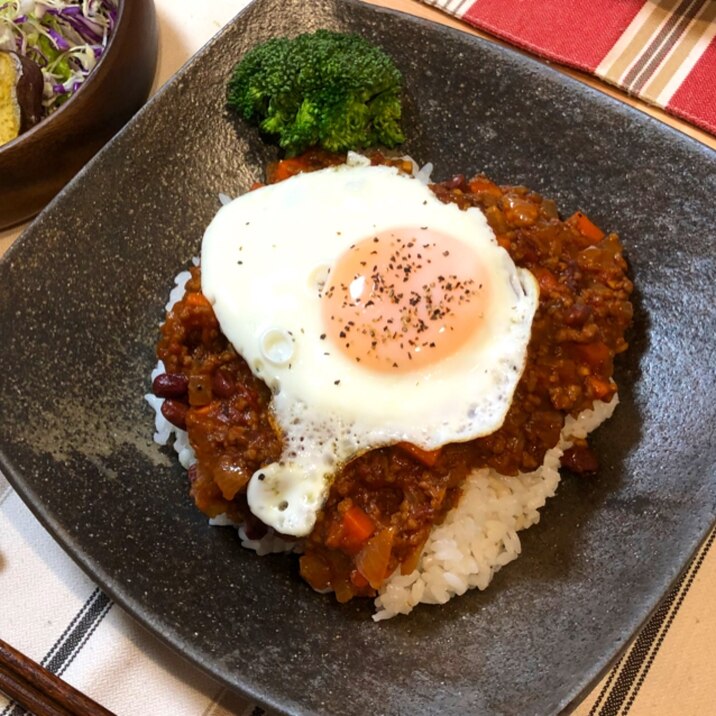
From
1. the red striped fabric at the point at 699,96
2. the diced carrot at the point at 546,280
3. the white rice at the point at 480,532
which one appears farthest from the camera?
the red striped fabric at the point at 699,96

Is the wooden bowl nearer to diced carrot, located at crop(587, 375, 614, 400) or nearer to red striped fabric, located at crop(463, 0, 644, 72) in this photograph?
red striped fabric, located at crop(463, 0, 644, 72)

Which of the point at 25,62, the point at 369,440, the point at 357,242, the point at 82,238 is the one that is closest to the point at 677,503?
the point at 369,440

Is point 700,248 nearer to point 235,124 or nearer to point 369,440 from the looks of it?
point 369,440

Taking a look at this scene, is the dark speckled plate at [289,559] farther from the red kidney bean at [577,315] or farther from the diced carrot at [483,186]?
the red kidney bean at [577,315]

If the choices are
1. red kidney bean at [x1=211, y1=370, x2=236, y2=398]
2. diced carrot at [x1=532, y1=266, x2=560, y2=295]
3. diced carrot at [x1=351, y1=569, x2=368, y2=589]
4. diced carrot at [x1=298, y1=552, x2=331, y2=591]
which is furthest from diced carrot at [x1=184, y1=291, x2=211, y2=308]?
diced carrot at [x1=532, y1=266, x2=560, y2=295]

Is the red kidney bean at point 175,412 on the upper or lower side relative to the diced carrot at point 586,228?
lower

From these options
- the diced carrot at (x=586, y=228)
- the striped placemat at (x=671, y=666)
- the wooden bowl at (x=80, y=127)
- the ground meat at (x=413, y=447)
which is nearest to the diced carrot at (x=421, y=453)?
the ground meat at (x=413, y=447)
